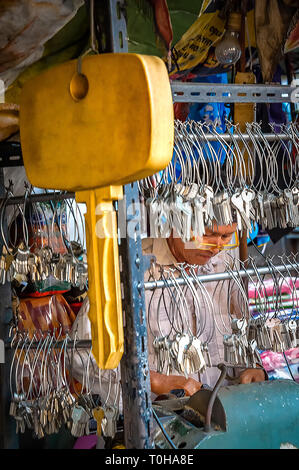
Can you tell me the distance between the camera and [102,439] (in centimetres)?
107

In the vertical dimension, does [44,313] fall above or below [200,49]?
below

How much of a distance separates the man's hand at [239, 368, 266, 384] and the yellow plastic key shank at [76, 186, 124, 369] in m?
0.77

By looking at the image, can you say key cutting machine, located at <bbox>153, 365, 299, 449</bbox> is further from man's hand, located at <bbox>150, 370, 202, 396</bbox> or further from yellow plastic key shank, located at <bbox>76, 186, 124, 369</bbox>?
man's hand, located at <bbox>150, 370, 202, 396</bbox>

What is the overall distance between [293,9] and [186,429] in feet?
3.65

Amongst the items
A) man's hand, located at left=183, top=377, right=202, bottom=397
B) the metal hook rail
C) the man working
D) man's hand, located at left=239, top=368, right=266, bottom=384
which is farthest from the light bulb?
man's hand, located at left=183, top=377, right=202, bottom=397

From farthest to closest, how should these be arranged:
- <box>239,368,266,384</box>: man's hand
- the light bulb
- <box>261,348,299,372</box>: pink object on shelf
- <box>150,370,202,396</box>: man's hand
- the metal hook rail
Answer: <box>261,348,299,372</box>: pink object on shelf
<box>150,370,202,396</box>: man's hand
the light bulb
<box>239,368,266,384</box>: man's hand
the metal hook rail

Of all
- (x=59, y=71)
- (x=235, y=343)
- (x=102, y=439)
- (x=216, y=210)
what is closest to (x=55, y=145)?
(x=59, y=71)

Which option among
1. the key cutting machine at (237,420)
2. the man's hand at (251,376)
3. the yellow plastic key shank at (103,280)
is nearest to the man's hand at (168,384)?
the man's hand at (251,376)

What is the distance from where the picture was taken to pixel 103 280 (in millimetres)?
529

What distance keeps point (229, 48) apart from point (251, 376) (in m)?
1.00

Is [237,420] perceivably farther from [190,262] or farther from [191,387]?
[190,262]

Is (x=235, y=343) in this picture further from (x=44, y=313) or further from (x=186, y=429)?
(x=44, y=313)

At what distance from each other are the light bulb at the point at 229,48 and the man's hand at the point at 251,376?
3.18ft

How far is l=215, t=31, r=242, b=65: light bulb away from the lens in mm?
1535
